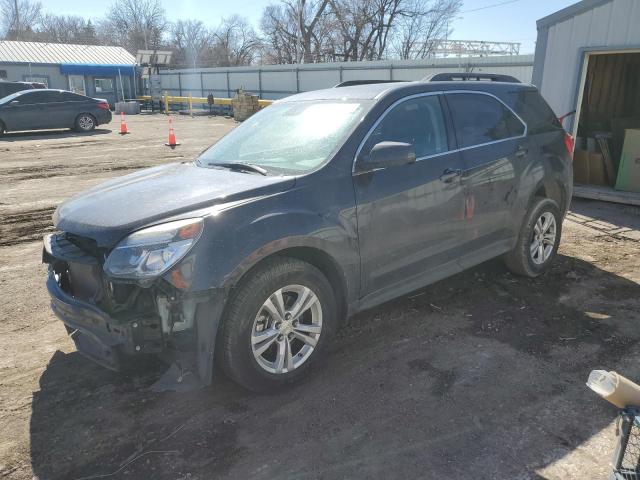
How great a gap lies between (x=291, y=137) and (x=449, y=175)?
1.25 meters

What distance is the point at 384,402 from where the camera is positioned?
315 centimetres

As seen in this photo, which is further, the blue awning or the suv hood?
the blue awning

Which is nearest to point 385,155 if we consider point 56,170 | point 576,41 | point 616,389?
point 616,389

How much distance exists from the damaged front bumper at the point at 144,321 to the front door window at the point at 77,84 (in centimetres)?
4200

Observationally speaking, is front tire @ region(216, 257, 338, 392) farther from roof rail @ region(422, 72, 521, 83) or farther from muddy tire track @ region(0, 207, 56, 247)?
muddy tire track @ region(0, 207, 56, 247)

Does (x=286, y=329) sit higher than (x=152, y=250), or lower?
lower

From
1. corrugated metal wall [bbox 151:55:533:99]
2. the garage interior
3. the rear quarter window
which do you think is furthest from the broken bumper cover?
corrugated metal wall [bbox 151:55:533:99]

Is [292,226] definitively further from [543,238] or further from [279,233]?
[543,238]

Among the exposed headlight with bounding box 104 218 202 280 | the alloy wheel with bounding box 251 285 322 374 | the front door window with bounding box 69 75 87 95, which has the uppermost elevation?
the front door window with bounding box 69 75 87 95

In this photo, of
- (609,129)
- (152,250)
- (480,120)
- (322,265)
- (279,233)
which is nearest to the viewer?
(152,250)

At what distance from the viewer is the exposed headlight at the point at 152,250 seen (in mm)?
2711

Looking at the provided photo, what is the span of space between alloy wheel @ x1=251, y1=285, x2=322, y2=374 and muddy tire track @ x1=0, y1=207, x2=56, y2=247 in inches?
189

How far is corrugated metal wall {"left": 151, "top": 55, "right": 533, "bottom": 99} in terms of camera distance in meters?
19.1

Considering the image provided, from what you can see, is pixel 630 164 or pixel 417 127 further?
pixel 630 164
